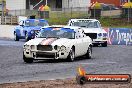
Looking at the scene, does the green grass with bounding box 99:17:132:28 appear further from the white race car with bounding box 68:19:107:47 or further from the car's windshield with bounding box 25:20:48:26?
the white race car with bounding box 68:19:107:47

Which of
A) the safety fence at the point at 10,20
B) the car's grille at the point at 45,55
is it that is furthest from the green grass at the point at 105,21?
the car's grille at the point at 45,55

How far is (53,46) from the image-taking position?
58.6ft

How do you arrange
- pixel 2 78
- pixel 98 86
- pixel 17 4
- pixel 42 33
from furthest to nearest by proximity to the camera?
pixel 17 4
pixel 42 33
pixel 2 78
pixel 98 86

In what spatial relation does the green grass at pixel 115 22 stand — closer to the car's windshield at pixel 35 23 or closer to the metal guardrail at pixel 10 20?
the metal guardrail at pixel 10 20

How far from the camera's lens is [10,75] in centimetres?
1391

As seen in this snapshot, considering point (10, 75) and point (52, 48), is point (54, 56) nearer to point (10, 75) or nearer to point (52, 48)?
point (52, 48)

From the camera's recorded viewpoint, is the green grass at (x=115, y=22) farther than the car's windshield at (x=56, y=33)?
Yes

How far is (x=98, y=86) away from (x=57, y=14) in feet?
167

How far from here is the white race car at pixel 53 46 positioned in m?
18.0

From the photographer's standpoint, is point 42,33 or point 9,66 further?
point 42,33

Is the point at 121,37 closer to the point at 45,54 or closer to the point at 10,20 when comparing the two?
the point at 45,54

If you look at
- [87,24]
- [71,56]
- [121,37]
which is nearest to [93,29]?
[87,24]

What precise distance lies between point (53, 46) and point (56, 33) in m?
1.63

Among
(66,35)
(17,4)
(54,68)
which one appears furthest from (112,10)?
(54,68)
